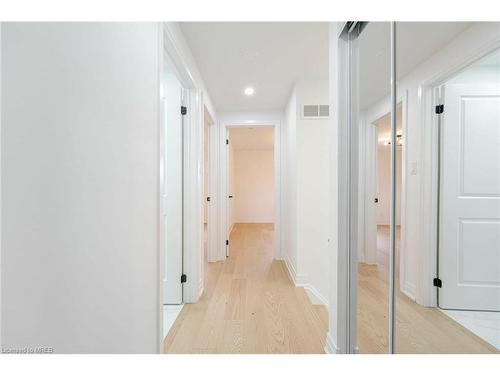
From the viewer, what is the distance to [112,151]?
0.93 metres

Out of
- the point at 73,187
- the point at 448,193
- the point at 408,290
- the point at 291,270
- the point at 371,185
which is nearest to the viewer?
the point at 73,187

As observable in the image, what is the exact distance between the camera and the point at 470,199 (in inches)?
29.2

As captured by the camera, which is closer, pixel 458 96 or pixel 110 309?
pixel 458 96

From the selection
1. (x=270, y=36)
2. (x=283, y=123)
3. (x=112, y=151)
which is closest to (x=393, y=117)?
(x=112, y=151)

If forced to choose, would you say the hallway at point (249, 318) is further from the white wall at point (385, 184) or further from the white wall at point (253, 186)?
the white wall at point (253, 186)

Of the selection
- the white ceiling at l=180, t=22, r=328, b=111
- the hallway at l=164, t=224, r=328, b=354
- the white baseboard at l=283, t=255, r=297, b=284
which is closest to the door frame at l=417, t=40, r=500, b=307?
the hallway at l=164, t=224, r=328, b=354

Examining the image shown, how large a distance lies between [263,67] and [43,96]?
7.95 feet

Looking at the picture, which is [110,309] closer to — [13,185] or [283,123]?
[13,185]

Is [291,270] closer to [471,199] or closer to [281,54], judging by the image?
[281,54]

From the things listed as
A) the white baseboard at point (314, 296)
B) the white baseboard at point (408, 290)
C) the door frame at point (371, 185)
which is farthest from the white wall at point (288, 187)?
the white baseboard at point (408, 290)

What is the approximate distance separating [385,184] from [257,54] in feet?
6.17

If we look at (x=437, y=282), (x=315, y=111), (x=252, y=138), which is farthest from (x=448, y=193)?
(x=252, y=138)

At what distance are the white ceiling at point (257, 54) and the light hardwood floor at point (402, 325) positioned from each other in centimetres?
181

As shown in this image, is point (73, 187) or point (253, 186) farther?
→ point (253, 186)
